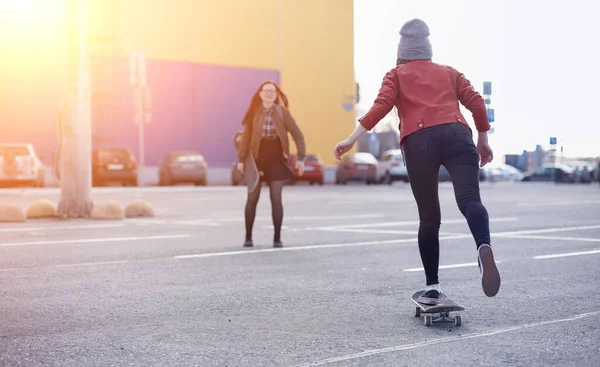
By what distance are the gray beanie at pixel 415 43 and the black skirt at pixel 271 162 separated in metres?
4.82

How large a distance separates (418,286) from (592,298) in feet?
4.19

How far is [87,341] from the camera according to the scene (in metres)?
4.92

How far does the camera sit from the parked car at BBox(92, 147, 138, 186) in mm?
33500

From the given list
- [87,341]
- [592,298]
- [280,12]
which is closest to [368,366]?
[87,341]

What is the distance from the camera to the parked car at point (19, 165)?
31372 millimetres

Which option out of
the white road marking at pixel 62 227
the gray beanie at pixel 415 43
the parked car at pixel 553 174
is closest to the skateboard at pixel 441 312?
the gray beanie at pixel 415 43

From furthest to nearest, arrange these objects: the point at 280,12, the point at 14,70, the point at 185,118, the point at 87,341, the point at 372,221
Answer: the point at 280,12, the point at 185,118, the point at 14,70, the point at 372,221, the point at 87,341

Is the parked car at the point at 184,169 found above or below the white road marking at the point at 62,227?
above

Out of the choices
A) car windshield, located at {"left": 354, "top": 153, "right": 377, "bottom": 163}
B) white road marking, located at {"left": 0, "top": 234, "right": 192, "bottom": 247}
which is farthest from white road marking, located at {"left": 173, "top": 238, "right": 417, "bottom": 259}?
car windshield, located at {"left": 354, "top": 153, "right": 377, "bottom": 163}

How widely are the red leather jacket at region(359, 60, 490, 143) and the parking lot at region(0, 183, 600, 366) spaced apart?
3.75 feet

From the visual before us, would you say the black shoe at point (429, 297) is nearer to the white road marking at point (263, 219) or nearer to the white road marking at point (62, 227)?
the white road marking at point (62, 227)

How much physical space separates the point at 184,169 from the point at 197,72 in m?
9.04

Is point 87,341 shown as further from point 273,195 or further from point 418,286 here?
→ point 273,195

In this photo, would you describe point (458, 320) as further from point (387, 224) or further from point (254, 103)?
point (387, 224)
